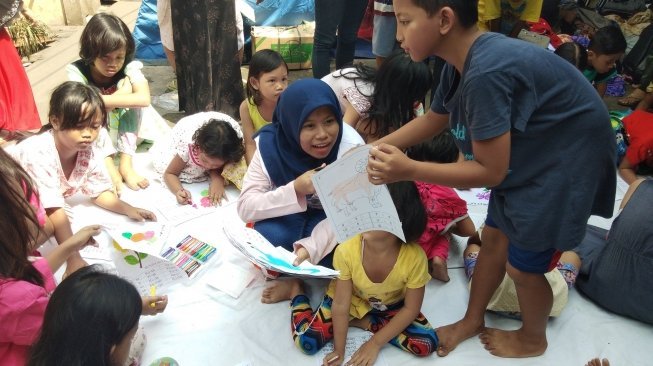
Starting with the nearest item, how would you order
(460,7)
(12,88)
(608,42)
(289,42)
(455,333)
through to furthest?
(460,7)
(455,333)
(12,88)
(608,42)
(289,42)

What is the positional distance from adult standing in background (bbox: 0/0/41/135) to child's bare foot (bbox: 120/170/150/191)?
2.74 ft

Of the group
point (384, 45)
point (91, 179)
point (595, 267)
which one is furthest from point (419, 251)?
point (384, 45)

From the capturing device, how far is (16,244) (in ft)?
3.96

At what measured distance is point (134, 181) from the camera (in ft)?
8.07

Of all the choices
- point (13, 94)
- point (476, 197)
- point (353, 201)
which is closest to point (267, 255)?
point (353, 201)

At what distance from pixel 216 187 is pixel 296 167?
680 millimetres

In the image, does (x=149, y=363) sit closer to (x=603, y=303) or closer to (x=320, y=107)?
(x=320, y=107)

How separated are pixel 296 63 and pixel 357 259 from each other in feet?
9.54

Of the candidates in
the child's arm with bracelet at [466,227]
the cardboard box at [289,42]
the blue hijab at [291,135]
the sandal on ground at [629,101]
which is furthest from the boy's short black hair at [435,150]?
the sandal on ground at [629,101]

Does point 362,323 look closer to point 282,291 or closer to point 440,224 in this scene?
point 282,291

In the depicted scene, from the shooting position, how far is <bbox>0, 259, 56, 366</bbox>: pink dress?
1.17m

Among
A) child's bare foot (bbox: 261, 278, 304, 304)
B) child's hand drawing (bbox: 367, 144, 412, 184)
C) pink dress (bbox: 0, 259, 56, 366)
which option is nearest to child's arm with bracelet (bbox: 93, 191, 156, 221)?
child's bare foot (bbox: 261, 278, 304, 304)

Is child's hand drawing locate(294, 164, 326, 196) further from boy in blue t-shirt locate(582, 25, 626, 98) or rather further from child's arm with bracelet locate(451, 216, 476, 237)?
boy in blue t-shirt locate(582, 25, 626, 98)

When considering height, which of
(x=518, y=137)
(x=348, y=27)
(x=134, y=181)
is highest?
(x=518, y=137)
